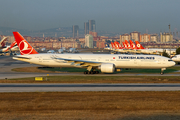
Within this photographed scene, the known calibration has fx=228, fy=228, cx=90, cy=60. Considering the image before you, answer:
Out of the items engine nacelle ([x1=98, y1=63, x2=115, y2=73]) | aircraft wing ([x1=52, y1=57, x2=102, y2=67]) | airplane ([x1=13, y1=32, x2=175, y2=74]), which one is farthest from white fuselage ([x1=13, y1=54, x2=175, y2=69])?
engine nacelle ([x1=98, y1=63, x2=115, y2=73])

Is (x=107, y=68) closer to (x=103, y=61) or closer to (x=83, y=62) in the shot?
(x=103, y=61)

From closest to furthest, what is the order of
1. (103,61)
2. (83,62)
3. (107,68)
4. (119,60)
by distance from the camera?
1. (107,68)
2. (83,62)
3. (119,60)
4. (103,61)

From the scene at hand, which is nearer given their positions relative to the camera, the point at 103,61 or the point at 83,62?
the point at 83,62

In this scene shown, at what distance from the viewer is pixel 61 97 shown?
23.4 metres

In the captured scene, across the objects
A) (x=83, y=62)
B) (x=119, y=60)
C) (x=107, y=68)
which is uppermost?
(x=119, y=60)

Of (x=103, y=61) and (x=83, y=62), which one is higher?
(x=103, y=61)

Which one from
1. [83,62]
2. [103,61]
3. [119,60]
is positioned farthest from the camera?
[103,61]

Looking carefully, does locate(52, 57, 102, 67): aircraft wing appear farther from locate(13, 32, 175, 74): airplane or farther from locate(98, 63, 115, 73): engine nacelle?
locate(98, 63, 115, 73): engine nacelle

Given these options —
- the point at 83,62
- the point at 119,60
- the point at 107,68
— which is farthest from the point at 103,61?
the point at 83,62

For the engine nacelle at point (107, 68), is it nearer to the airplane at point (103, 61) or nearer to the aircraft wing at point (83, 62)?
the airplane at point (103, 61)

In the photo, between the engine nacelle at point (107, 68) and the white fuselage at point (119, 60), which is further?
the white fuselage at point (119, 60)

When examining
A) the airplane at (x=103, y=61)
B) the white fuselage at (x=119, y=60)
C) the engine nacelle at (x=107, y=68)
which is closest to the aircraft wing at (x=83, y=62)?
the airplane at (x=103, y=61)

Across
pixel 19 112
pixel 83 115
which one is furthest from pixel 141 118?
pixel 19 112

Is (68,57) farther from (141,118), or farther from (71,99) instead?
(141,118)
